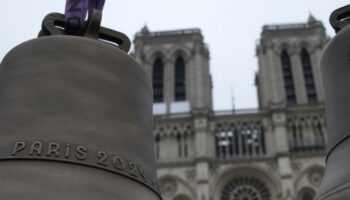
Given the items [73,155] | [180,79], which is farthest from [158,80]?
[73,155]

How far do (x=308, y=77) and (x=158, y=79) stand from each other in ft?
40.9

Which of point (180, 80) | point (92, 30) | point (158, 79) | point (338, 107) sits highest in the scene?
point (158, 79)

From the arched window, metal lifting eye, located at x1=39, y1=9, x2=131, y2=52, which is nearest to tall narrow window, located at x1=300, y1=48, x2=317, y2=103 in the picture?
the arched window

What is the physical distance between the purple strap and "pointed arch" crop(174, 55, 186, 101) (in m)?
37.7

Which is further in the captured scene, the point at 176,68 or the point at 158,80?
the point at 176,68

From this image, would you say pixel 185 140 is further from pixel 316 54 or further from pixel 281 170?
pixel 316 54

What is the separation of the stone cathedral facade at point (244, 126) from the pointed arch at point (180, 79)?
0.08 metres

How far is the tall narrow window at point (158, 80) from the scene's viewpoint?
4400 cm

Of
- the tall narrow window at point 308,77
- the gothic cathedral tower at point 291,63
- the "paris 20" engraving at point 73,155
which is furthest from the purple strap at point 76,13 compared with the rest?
the tall narrow window at point 308,77

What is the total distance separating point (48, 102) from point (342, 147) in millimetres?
2822

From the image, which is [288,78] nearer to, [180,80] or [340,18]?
[180,80]

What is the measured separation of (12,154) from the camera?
14.8 feet

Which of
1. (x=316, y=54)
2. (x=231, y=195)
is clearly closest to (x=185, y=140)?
(x=231, y=195)

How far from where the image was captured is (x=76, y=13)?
5621mm
